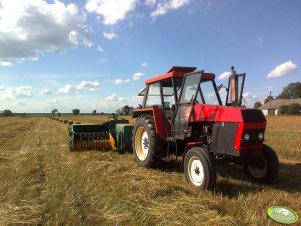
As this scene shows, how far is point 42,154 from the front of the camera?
9.99 m

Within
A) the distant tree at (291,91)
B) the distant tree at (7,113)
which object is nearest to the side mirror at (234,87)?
the distant tree at (291,91)

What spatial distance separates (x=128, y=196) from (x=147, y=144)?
343 centimetres

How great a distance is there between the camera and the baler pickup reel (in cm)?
1072

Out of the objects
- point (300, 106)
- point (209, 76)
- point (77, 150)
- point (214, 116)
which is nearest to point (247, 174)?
point (214, 116)

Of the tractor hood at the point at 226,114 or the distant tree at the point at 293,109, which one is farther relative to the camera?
the distant tree at the point at 293,109

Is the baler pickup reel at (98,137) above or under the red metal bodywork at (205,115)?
under

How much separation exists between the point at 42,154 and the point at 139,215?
239 inches

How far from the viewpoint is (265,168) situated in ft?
22.9

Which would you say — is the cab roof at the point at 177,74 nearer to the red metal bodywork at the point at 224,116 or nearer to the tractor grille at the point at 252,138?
the red metal bodywork at the point at 224,116

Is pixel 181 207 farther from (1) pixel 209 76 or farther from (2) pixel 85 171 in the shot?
(1) pixel 209 76

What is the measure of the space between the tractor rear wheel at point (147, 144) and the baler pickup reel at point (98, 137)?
5.01ft

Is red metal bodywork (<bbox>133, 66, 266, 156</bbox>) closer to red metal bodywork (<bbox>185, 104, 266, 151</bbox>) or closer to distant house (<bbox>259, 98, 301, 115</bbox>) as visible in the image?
red metal bodywork (<bbox>185, 104, 266, 151</bbox>)

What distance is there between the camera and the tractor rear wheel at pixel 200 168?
5945 mm
